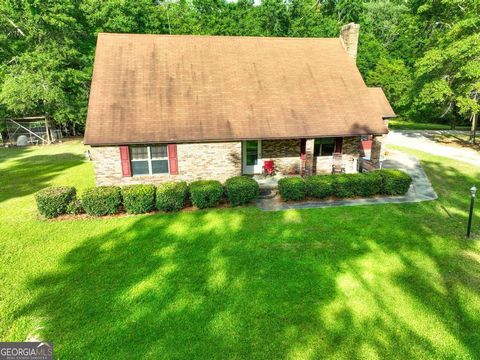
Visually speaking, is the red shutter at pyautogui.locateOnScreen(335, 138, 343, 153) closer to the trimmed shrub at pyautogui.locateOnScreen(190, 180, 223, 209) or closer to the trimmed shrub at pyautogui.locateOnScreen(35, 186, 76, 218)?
the trimmed shrub at pyautogui.locateOnScreen(190, 180, 223, 209)

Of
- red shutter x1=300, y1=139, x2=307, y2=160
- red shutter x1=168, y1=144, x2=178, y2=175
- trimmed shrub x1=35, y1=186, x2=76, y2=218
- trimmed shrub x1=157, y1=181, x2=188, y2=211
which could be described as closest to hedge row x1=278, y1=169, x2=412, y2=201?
A: red shutter x1=300, y1=139, x2=307, y2=160

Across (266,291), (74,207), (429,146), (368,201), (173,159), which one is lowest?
(266,291)

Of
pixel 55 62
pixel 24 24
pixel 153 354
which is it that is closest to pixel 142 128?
pixel 153 354

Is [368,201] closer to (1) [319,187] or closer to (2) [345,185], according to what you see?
(2) [345,185]

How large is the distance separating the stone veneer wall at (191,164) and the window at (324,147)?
4.42m

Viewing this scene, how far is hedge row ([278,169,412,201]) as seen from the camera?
41.7 feet

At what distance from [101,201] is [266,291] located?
727 centimetres

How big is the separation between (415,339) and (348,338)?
1324 mm

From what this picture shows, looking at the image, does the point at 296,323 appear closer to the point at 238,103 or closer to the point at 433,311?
the point at 433,311

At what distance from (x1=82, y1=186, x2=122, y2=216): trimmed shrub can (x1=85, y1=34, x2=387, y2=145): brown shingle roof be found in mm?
2361

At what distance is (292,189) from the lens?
41.4ft

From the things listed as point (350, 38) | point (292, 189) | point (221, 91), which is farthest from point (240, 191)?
point (350, 38)

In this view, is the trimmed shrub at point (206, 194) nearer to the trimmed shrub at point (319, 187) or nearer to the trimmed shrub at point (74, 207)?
the trimmed shrub at point (319, 187)

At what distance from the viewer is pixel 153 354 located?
582cm
